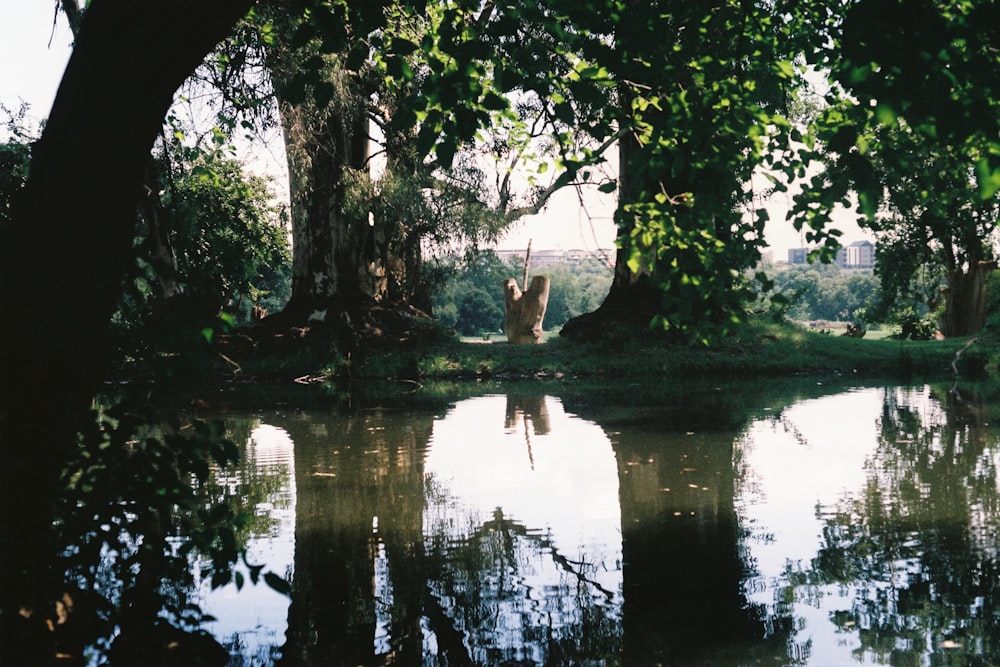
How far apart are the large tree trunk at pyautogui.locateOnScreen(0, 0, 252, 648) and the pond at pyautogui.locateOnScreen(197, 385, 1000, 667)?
1.26 meters

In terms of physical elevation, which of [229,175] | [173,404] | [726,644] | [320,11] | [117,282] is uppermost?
[229,175]

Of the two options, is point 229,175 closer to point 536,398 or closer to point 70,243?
point 536,398

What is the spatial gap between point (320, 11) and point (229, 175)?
18.6 m

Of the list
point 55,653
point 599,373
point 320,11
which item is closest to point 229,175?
point 599,373

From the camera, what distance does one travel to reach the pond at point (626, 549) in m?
4.27

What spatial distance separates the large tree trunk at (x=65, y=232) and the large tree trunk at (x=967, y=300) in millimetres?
32123

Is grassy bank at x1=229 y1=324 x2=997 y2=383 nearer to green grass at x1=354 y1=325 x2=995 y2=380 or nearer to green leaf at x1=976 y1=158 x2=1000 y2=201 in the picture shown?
green grass at x1=354 y1=325 x2=995 y2=380

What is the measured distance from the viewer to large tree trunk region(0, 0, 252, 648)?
3.43 m

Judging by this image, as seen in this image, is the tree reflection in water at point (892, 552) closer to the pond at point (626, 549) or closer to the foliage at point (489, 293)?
the pond at point (626, 549)

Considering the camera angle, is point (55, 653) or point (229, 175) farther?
point (229, 175)

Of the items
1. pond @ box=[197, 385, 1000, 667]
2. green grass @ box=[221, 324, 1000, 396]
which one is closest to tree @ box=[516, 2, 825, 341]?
pond @ box=[197, 385, 1000, 667]

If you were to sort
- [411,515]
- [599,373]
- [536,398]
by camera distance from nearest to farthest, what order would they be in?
1. [411,515]
2. [536,398]
3. [599,373]

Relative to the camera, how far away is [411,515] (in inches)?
277

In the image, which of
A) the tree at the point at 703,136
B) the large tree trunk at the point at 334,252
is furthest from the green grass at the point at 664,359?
the tree at the point at 703,136
